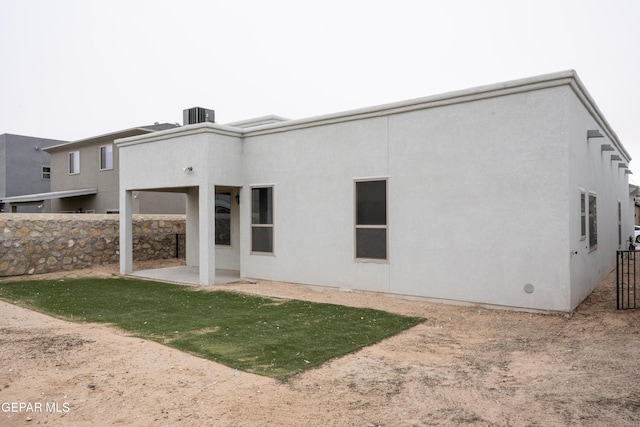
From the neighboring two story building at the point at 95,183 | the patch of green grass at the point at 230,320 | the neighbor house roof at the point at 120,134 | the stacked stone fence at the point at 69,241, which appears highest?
the neighbor house roof at the point at 120,134

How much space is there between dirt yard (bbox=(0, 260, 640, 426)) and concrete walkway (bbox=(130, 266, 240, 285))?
17.9ft

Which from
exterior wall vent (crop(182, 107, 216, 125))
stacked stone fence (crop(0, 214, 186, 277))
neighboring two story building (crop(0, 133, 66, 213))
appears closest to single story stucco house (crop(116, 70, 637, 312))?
exterior wall vent (crop(182, 107, 216, 125))

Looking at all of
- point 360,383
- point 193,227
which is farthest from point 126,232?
point 360,383

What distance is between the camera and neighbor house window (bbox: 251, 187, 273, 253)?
1235cm

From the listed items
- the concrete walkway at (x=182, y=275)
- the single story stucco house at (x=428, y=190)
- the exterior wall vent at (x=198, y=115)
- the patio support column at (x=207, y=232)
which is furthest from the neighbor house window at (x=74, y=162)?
the patio support column at (x=207, y=232)

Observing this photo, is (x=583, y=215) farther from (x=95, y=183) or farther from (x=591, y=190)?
(x=95, y=183)

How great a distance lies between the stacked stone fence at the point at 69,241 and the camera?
46.5 ft

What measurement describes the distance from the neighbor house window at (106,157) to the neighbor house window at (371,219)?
1683 centimetres

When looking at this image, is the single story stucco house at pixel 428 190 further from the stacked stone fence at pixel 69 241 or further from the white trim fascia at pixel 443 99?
the stacked stone fence at pixel 69 241

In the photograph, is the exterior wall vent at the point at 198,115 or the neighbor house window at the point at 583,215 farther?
the exterior wall vent at the point at 198,115

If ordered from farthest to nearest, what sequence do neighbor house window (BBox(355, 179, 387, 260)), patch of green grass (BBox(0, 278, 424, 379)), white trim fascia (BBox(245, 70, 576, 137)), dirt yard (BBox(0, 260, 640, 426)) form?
1. neighbor house window (BBox(355, 179, 387, 260))
2. white trim fascia (BBox(245, 70, 576, 137))
3. patch of green grass (BBox(0, 278, 424, 379))
4. dirt yard (BBox(0, 260, 640, 426))

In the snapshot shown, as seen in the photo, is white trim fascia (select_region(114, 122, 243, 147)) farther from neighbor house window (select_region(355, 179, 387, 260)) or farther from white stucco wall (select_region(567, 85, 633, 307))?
white stucco wall (select_region(567, 85, 633, 307))

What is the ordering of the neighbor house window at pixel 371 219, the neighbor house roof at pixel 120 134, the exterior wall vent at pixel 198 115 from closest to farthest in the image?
the neighbor house window at pixel 371 219 → the exterior wall vent at pixel 198 115 → the neighbor house roof at pixel 120 134

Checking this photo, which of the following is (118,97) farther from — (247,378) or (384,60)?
(247,378)
